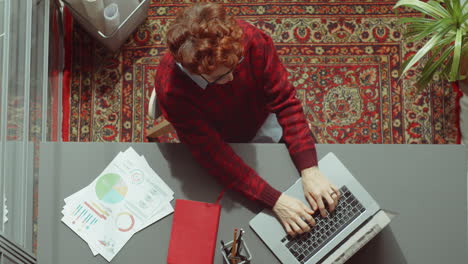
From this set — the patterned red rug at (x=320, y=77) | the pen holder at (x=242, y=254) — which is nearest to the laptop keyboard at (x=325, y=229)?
the pen holder at (x=242, y=254)

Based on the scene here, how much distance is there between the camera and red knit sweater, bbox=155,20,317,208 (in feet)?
4.23

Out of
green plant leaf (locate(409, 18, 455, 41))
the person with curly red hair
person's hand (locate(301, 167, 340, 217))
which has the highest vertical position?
green plant leaf (locate(409, 18, 455, 41))

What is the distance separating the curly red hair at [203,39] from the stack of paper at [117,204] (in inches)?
16.3

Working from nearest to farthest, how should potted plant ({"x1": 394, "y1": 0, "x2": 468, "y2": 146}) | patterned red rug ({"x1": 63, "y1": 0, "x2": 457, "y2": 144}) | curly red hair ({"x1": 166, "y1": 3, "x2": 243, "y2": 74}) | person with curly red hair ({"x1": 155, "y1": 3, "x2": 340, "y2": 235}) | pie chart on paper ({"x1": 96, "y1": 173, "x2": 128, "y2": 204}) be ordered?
1. curly red hair ({"x1": 166, "y1": 3, "x2": 243, "y2": 74})
2. person with curly red hair ({"x1": 155, "y1": 3, "x2": 340, "y2": 235})
3. pie chart on paper ({"x1": 96, "y1": 173, "x2": 128, "y2": 204})
4. potted plant ({"x1": 394, "y1": 0, "x2": 468, "y2": 146})
5. patterned red rug ({"x1": 63, "y1": 0, "x2": 457, "y2": 144})

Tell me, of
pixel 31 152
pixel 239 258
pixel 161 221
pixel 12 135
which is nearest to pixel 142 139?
pixel 31 152

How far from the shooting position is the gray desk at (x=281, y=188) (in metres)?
1.31

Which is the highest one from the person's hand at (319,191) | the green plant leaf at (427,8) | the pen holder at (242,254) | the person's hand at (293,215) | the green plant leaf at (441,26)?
the green plant leaf at (427,8)

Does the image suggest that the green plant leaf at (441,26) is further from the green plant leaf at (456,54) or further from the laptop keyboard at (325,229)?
the laptop keyboard at (325,229)

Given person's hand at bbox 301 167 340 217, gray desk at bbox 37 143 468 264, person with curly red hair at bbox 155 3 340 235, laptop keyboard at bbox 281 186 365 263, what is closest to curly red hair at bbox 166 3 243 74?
person with curly red hair at bbox 155 3 340 235

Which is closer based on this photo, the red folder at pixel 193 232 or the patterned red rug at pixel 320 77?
the red folder at pixel 193 232

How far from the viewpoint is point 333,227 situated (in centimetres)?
131

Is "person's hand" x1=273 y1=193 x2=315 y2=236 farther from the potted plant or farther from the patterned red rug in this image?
the patterned red rug

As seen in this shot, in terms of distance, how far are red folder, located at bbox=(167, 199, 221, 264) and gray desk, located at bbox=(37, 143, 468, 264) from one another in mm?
24

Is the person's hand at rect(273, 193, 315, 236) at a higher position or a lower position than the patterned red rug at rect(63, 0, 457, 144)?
lower
